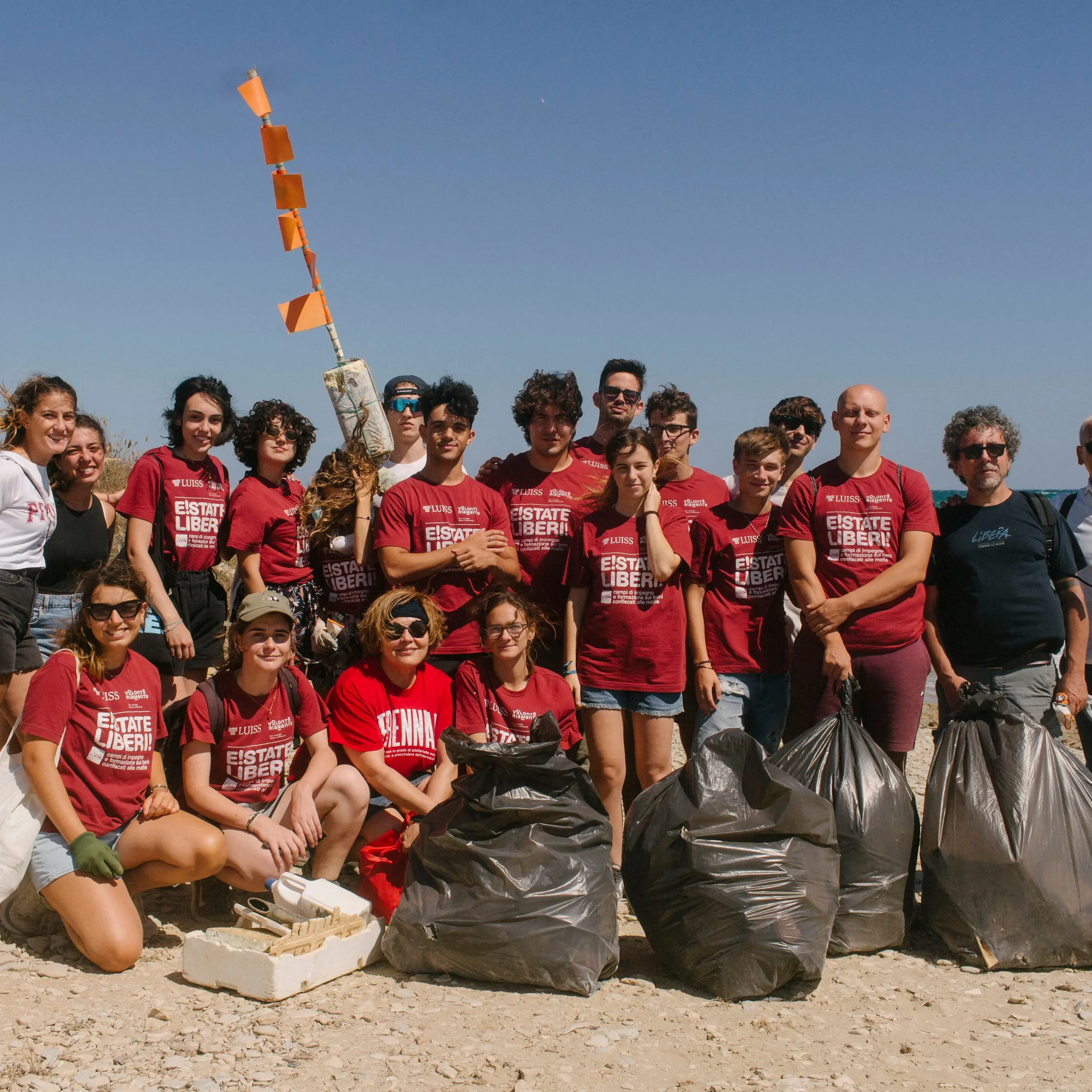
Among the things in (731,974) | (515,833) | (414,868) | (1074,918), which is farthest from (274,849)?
(1074,918)

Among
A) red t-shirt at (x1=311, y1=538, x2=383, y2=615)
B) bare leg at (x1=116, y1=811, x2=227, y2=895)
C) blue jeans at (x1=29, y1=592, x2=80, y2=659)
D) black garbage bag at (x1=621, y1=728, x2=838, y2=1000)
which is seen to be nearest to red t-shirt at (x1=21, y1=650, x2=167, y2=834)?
bare leg at (x1=116, y1=811, x2=227, y2=895)

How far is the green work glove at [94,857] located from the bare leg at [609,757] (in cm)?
171

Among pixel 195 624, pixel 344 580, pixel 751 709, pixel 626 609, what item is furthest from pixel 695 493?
pixel 195 624

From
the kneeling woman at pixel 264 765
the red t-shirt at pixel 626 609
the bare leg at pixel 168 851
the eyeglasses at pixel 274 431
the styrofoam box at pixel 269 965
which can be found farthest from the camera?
the eyeglasses at pixel 274 431

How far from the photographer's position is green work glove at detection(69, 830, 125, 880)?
10.7ft

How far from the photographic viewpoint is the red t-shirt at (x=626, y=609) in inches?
155

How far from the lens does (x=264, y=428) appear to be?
442cm

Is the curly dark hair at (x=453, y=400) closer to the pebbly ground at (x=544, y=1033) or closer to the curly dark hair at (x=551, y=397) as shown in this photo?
the curly dark hair at (x=551, y=397)

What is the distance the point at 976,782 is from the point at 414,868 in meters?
1.88

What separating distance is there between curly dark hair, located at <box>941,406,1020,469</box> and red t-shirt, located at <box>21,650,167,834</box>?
326 centimetres

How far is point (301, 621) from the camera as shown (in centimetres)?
434

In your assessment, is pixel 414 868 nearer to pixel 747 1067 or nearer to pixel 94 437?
pixel 747 1067

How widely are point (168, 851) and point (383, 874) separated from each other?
739 millimetres

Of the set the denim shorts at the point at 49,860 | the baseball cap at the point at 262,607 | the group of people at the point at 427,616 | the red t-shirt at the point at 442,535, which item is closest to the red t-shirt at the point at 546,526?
the group of people at the point at 427,616
